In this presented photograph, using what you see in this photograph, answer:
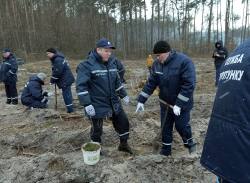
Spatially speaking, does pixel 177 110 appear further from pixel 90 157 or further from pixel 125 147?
pixel 90 157

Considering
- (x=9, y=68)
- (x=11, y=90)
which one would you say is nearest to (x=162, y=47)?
(x=9, y=68)

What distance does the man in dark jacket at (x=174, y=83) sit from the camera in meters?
3.23

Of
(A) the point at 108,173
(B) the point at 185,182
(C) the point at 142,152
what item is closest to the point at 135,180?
(A) the point at 108,173

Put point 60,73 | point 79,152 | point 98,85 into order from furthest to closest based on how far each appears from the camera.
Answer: point 60,73
point 79,152
point 98,85

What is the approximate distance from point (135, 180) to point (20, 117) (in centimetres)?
497

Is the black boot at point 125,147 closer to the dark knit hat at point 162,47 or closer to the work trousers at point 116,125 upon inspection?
the work trousers at point 116,125

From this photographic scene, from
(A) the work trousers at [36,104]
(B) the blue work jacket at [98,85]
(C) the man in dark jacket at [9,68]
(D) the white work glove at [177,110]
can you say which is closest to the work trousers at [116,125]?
(B) the blue work jacket at [98,85]

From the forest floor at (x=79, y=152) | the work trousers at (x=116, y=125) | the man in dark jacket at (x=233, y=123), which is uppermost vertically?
the man in dark jacket at (x=233, y=123)

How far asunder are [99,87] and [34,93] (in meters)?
3.85

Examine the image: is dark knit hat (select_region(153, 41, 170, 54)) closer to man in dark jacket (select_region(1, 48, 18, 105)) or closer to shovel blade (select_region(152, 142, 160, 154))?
shovel blade (select_region(152, 142, 160, 154))

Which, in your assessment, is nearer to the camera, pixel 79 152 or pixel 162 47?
pixel 162 47

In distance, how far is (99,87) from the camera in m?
3.54

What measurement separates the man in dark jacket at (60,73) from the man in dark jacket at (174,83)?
3.34 metres

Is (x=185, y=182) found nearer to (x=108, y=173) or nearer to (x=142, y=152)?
(x=108, y=173)
